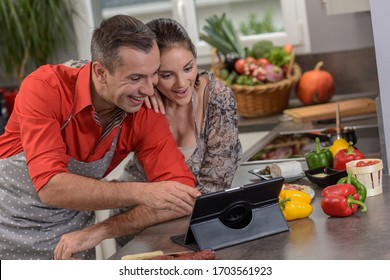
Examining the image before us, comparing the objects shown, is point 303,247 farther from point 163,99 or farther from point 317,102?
point 317,102

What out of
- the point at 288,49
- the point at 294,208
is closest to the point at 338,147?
the point at 294,208

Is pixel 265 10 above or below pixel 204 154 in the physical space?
above

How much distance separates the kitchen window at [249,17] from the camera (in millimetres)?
4848

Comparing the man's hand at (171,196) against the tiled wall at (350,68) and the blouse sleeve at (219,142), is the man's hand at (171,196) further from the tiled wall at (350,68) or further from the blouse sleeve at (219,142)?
the tiled wall at (350,68)

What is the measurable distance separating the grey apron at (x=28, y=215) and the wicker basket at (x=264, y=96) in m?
1.72

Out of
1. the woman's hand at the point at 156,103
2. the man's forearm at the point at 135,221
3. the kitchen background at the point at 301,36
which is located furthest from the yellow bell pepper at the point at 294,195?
the kitchen background at the point at 301,36

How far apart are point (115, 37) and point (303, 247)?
84cm

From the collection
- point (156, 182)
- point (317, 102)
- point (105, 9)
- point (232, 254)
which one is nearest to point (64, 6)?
point (105, 9)

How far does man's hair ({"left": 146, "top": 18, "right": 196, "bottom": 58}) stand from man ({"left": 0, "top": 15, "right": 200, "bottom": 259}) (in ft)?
0.29

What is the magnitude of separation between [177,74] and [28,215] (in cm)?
67

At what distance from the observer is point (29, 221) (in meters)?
2.74

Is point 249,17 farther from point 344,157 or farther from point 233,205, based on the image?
point 233,205

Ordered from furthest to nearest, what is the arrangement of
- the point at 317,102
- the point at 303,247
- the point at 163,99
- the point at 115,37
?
the point at 317,102
the point at 163,99
the point at 115,37
the point at 303,247

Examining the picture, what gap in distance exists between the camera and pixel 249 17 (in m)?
5.05
